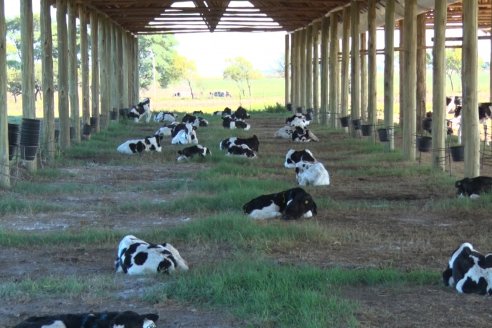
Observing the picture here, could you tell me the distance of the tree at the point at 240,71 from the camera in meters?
120

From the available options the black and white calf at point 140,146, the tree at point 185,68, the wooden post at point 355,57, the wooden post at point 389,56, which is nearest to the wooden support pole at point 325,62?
the wooden post at point 355,57

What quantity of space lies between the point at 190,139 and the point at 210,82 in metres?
105

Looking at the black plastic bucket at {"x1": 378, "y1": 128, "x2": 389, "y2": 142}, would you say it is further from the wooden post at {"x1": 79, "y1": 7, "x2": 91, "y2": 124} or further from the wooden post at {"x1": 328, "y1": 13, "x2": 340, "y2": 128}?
the wooden post at {"x1": 79, "y1": 7, "x2": 91, "y2": 124}

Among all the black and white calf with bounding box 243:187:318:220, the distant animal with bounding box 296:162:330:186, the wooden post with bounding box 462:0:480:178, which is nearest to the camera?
the black and white calf with bounding box 243:187:318:220

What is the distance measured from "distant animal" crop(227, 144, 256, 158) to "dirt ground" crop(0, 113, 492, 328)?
12.6ft

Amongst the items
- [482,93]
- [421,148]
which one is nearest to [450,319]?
[421,148]

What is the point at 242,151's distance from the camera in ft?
A: 67.3

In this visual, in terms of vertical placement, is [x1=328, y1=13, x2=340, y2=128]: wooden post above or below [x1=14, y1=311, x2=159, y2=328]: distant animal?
above

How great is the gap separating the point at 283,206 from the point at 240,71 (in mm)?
110663

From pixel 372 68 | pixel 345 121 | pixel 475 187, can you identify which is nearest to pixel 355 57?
pixel 372 68

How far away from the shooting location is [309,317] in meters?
6.38

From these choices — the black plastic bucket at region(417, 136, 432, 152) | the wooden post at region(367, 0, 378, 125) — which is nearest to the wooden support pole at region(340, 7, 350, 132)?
the wooden post at region(367, 0, 378, 125)

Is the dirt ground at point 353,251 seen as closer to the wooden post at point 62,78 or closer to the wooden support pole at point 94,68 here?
the wooden post at point 62,78

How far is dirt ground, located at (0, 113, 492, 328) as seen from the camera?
267 inches
